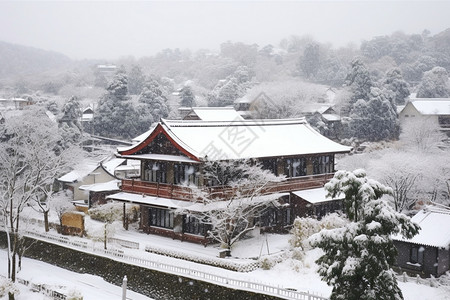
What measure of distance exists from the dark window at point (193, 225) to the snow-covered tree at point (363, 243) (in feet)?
42.4

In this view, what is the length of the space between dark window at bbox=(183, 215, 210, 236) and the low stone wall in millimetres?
4212

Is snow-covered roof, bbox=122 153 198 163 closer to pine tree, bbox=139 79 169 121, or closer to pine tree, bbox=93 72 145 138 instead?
pine tree, bbox=93 72 145 138

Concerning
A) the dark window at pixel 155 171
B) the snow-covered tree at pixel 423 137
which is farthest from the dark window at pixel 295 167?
the snow-covered tree at pixel 423 137

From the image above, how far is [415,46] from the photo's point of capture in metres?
104

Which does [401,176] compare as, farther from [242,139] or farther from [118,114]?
[118,114]

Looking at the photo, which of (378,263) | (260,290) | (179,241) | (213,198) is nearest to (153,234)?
(179,241)

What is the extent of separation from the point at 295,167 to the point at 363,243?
1823 cm

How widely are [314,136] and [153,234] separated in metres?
13.6

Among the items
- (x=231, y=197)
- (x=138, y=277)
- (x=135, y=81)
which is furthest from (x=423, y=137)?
(x=135, y=81)

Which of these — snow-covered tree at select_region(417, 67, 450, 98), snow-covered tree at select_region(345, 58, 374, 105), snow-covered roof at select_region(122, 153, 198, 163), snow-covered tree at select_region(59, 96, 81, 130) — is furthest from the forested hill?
snow-covered roof at select_region(122, 153, 198, 163)

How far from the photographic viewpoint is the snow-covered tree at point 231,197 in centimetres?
2328

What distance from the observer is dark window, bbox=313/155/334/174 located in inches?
1247

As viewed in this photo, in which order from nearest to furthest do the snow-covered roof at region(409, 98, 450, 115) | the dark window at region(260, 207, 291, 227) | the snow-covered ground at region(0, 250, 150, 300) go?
1. the snow-covered ground at region(0, 250, 150, 300)
2. the dark window at region(260, 207, 291, 227)
3. the snow-covered roof at region(409, 98, 450, 115)

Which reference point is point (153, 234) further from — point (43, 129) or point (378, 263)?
point (378, 263)
